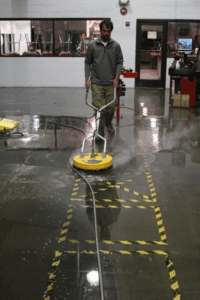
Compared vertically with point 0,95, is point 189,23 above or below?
above

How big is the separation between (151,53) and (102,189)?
11.0m

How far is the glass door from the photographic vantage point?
1430cm

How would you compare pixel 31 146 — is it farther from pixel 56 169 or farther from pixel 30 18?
pixel 30 18

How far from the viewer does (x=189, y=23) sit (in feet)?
46.6

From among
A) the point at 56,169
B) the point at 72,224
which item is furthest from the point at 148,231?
the point at 56,169

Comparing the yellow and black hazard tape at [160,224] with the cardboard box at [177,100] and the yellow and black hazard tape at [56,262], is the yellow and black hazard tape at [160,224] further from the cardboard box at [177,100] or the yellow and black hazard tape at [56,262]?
the cardboard box at [177,100]

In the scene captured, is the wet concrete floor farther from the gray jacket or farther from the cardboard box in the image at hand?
the cardboard box

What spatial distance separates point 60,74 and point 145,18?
3966 millimetres

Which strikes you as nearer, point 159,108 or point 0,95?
point 159,108

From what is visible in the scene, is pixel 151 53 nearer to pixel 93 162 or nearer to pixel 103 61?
pixel 103 61

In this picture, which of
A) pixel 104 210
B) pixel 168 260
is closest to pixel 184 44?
pixel 104 210

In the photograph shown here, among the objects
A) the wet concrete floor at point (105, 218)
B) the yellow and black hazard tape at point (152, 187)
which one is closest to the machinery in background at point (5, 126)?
the wet concrete floor at point (105, 218)

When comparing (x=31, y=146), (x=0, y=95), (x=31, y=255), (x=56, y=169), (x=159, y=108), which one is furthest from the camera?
(x=0, y=95)

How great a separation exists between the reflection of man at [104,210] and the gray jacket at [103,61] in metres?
2.38
